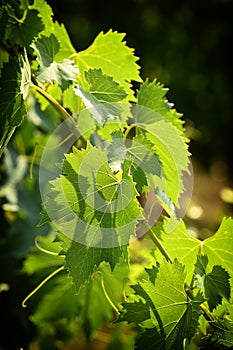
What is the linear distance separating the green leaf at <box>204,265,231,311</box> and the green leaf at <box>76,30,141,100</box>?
265mm

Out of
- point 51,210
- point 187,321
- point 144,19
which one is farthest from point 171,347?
point 144,19

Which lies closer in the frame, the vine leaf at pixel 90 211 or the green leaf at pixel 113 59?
the vine leaf at pixel 90 211

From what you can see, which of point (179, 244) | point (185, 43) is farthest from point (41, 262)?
point (185, 43)

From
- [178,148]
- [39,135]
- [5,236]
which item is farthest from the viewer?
[39,135]

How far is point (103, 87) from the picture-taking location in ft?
2.16

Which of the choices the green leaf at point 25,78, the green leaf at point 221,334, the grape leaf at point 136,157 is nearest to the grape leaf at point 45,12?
the green leaf at point 25,78

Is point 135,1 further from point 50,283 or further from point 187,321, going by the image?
point 187,321

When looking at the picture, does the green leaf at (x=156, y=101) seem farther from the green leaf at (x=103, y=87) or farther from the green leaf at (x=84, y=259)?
the green leaf at (x=84, y=259)

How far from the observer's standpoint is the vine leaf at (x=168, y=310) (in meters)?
0.62

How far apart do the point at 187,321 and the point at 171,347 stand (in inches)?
1.4

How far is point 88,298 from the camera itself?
0.97m

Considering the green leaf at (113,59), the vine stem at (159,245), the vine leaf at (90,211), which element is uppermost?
the green leaf at (113,59)

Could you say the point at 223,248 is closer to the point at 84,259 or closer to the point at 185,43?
the point at 84,259

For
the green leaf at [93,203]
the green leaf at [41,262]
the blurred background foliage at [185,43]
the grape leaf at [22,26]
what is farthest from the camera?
the blurred background foliage at [185,43]
